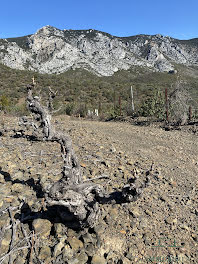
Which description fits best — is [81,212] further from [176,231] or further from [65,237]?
[176,231]

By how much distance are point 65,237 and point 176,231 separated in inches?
59.9

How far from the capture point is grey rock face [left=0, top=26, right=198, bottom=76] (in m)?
47.9

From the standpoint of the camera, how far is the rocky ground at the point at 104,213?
2.17 metres

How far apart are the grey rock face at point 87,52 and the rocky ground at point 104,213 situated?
149 ft

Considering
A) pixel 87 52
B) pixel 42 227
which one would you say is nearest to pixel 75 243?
pixel 42 227

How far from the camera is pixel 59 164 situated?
3939mm

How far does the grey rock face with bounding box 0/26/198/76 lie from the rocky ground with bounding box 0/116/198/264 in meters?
45.5

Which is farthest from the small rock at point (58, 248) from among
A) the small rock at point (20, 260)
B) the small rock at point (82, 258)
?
the small rock at point (20, 260)

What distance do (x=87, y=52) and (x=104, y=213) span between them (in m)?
59.9

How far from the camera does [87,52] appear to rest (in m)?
56.8

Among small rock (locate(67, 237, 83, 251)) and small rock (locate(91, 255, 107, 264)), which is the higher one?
small rock (locate(67, 237, 83, 251))

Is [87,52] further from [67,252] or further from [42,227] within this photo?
[67,252]

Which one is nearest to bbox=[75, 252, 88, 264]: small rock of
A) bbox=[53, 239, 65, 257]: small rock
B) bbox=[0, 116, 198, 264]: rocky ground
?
bbox=[0, 116, 198, 264]: rocky ground

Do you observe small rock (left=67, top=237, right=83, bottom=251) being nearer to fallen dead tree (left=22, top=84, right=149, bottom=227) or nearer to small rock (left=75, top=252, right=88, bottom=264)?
small rock (left=75, top=252, right=88, bottom=264)
